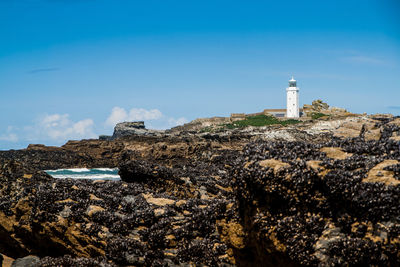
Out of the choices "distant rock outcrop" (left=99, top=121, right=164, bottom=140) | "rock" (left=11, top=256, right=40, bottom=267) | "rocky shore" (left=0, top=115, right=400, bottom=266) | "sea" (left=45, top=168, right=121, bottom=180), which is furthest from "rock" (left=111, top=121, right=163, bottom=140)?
"rock" (left=11, top=256, right=40, bottom=267)

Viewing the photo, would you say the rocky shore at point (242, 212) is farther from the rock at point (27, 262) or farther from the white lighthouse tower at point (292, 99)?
the white lighthouse tower at point (292, 99)

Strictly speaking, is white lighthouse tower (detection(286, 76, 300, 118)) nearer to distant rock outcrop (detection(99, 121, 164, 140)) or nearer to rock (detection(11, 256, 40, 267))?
distant rock outcrop (detection(99, 121, 164, 140))

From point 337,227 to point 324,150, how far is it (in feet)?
5.34

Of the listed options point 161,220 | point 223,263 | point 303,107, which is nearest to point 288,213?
point 223,263

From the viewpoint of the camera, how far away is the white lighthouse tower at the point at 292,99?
4218 inches

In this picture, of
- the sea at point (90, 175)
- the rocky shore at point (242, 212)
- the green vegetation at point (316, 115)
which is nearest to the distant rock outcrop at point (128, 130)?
the green vegetation at point (316, 115)

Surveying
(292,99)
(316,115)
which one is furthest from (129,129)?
(316,115)

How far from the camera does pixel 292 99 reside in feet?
354

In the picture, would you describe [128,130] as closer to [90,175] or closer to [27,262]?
[90,175]

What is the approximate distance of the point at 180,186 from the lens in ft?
42.0

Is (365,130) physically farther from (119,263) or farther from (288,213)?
(119,263)

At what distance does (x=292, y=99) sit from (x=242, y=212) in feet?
344

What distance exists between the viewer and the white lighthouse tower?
107125 millimetres

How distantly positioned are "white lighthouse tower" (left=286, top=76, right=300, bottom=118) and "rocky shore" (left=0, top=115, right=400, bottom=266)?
98536 millimetres
